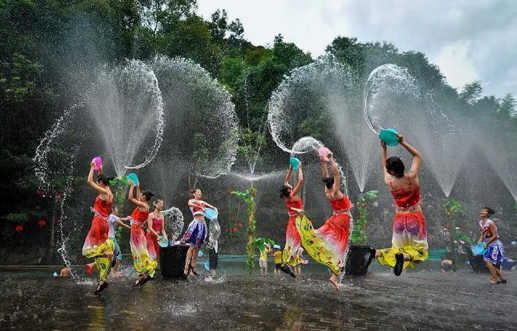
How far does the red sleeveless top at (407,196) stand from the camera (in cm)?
588

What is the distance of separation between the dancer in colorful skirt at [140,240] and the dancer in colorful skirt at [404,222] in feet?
15.8

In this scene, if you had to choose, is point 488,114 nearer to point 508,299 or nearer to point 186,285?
point 508,299

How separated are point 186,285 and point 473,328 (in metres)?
5.46

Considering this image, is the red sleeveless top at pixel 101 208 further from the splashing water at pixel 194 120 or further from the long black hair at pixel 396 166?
the splashing water at pixel 194 120

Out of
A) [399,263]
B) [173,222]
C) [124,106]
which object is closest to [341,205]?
[399,263]

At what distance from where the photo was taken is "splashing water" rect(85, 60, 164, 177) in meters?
19.8

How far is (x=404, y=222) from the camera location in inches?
241

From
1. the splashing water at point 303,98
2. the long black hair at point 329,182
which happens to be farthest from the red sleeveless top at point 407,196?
the splashing water at point 303,98

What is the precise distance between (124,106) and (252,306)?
57.9 feet

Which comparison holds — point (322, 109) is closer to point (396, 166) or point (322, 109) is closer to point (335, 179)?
point (335, 179)

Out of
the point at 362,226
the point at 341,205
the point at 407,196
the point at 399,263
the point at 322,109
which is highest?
the point at 322,109

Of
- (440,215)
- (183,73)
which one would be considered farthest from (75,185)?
(440,215)

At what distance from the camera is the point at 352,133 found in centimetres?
2766

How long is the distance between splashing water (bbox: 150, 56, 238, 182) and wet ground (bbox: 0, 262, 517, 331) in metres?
18.3
